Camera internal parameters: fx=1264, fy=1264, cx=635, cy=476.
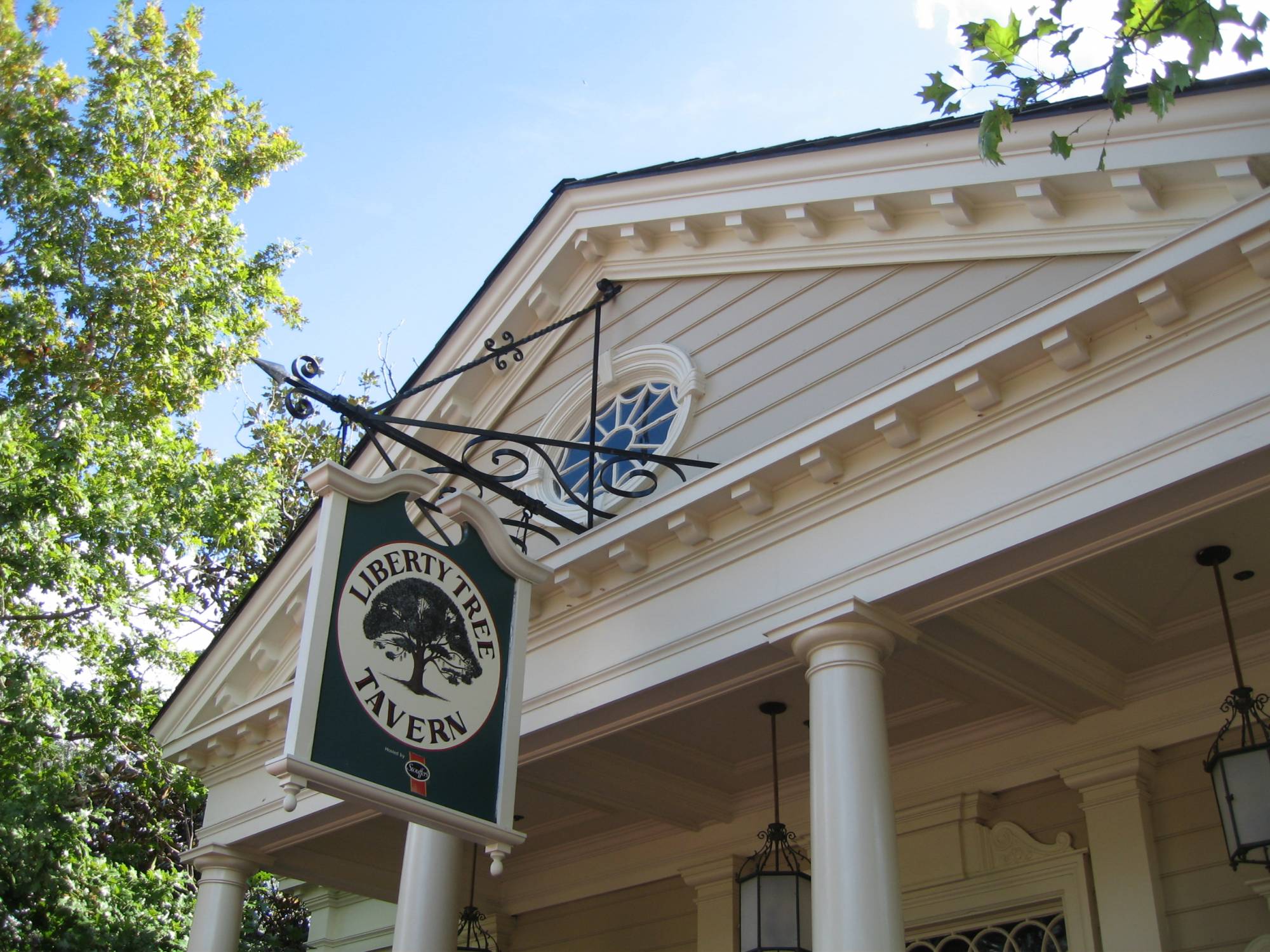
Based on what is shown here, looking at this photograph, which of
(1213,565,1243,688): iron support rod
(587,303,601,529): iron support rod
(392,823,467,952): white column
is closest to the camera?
(1213,565,1243,688): iron support rod

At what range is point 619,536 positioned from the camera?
7.98 m

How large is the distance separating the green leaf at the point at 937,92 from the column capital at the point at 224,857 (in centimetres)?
855

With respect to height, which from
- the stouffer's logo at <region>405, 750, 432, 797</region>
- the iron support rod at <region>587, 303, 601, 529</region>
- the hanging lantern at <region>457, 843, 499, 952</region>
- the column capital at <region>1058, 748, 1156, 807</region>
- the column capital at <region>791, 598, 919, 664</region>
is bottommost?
the stouffer's logo at <region>405, 750, 432, 797</region>

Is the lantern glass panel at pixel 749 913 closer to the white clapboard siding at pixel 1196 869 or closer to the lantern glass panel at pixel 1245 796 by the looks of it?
the white clapboard siding at pixel 1196 869

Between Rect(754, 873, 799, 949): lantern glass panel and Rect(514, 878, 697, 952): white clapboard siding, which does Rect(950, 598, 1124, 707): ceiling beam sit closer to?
Rect(754, 873, 799, 949): lantern glass panel

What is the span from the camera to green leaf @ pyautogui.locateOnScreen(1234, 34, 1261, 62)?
4.75m

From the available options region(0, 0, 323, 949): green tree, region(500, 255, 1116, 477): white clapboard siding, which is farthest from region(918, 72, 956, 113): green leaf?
region(0, 0, 323, 949): green tree

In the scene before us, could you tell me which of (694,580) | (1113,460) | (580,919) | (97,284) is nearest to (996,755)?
(694,580)

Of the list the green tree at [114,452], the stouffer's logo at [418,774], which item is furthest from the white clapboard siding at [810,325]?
the green tree at [114,452]

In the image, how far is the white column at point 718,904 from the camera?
32.5 ft

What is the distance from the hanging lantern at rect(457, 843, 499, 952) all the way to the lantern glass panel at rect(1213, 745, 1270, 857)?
20.3 ft

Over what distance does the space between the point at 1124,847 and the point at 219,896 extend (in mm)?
7209

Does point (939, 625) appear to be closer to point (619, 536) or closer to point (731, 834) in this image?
point (619, 536)

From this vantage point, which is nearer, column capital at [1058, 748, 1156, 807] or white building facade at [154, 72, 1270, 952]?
white building facade at [154, 72, 1270, 952]
